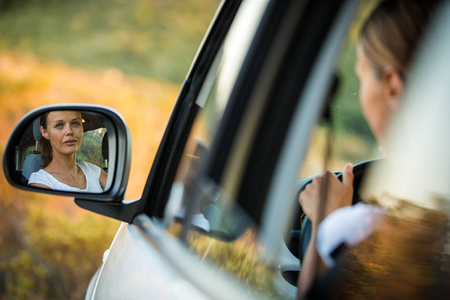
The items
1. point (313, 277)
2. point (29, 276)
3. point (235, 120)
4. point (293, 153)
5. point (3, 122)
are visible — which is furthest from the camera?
point (3, 122)

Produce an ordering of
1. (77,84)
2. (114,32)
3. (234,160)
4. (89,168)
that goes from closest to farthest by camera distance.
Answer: (234,160) < (89,168) < (77,84) < (114,32)

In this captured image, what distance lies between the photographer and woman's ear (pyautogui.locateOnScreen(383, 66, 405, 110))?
2.89 feet

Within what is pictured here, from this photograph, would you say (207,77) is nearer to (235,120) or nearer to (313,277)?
(235,120)

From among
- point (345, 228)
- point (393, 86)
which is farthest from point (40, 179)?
point (393, 86)

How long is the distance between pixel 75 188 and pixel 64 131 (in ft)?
0.79

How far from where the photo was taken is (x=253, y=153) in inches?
54.6

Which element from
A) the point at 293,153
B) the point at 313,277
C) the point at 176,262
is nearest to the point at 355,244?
the point at 313,277

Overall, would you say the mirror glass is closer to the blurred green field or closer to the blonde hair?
the blonde hair

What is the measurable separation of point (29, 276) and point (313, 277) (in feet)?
18.4

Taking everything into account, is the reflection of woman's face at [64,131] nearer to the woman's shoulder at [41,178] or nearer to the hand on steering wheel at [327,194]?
the woman's shoulder at [41,178]

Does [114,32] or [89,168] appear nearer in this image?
[89,168]

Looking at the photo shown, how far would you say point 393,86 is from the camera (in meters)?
0.89

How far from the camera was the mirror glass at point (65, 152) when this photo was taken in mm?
1724

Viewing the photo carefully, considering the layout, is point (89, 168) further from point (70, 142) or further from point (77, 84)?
point (77, 84)
